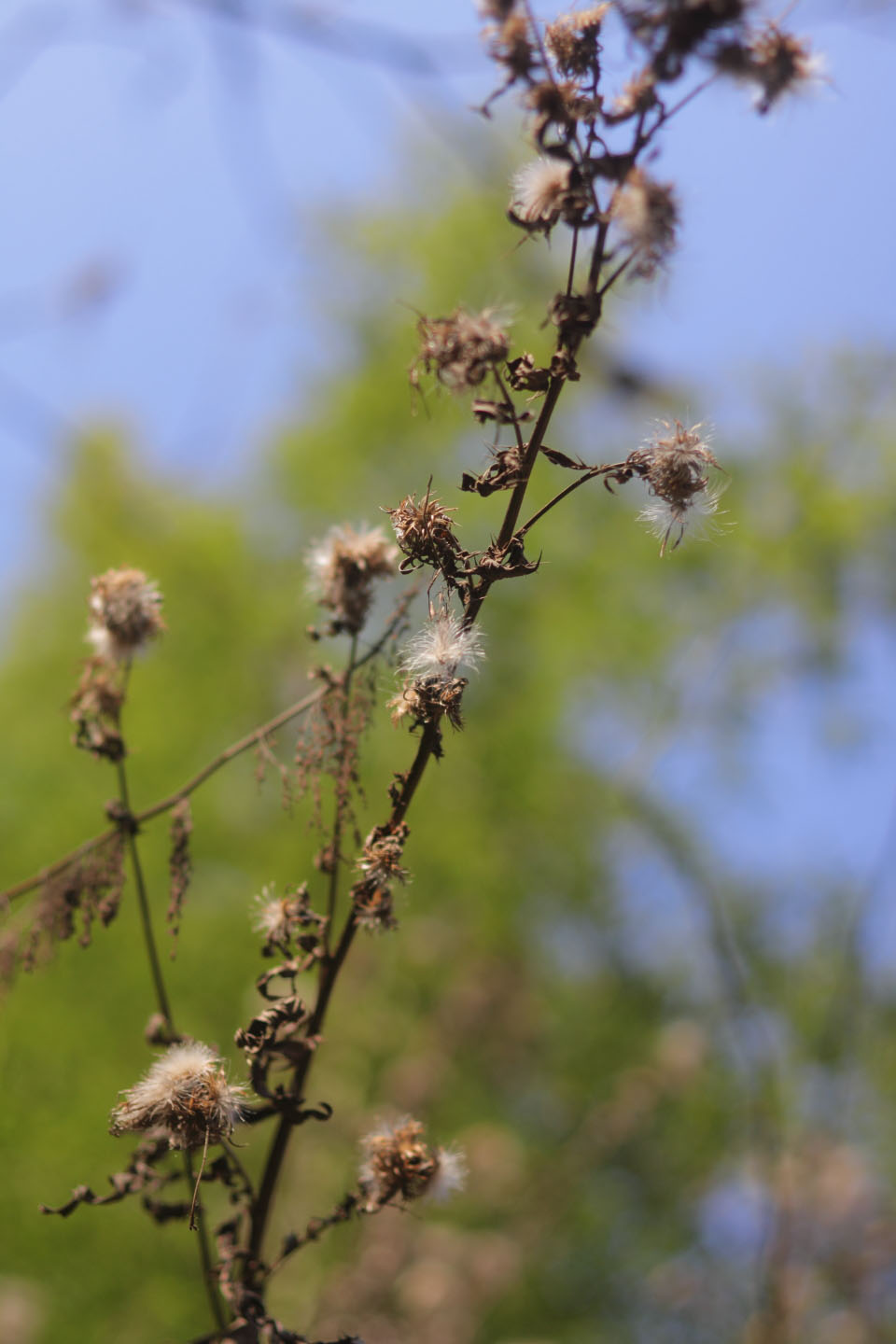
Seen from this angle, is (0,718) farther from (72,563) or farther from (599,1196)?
(599,1196)

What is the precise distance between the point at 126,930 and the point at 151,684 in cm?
122

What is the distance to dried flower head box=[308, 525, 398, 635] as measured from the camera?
82 cm

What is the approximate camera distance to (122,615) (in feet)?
2.88

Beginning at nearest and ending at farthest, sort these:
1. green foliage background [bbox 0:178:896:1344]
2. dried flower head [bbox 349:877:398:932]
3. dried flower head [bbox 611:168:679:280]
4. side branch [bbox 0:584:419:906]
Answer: dried flower head [bbox 611:168:679:280]
dried flower head [bbox 349:877:398:932]
side branch [bbox 0:584:419:906]
green foliage background [bbox 0:178:896:1344]

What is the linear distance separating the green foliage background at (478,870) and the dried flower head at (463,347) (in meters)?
2.05

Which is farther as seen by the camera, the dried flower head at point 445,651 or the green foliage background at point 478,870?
the green foliage background at point 478,870

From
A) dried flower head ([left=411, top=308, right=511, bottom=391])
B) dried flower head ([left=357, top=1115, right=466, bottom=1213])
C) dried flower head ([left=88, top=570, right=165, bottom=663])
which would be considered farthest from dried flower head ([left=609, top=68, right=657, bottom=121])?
dried flower head ([left=357, top=1115, right=466, bottom=1213])

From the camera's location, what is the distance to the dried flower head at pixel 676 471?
2.04ft

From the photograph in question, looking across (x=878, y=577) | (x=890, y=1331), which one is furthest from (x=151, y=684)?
(x=890, y=1331)

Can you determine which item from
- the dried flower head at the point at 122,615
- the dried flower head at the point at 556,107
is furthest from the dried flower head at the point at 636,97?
the dried flower head at the point at 122,615

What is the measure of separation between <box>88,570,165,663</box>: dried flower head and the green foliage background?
1.86 m

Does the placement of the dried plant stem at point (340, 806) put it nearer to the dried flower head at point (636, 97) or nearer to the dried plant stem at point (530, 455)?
the dried plant stem at point (530, 455)

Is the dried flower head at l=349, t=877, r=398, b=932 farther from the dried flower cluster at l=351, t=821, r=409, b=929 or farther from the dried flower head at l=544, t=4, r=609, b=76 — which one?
the dried flower head at l=544, t=4, r=609, b=76

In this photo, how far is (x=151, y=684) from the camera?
4414 mm
